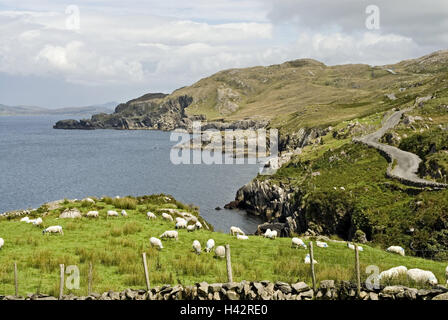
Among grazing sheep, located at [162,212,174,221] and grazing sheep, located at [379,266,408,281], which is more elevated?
grazing sheep, located at [379,266,408,281]

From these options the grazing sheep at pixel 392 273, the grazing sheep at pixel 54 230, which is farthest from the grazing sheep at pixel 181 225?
the grazing sheep at pixel 392 273

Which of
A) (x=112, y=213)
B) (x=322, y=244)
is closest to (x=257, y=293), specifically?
(x=322, y=244)

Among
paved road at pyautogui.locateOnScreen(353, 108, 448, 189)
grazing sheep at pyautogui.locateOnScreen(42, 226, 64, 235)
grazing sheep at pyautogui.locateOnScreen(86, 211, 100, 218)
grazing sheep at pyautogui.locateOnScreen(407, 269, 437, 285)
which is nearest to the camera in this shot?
grazing sheep at pyautogui.locateOnScreen(407, 269, 437, 285)

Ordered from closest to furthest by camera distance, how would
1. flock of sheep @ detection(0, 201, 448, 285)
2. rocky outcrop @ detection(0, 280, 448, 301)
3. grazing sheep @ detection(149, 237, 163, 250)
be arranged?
rocky outcrop @ detection(0, 280, 448, 301) → flock of sheep @ detection(0, 201, 448, 285) → grazing sheep @ detection(149, 237, 163, 250)

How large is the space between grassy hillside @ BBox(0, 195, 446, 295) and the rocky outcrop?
6.30 ft

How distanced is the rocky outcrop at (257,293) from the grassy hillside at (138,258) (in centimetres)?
192

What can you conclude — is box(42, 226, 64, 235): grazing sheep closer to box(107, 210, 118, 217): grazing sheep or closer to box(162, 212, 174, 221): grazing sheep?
box(107, 210, 118, 217): grazing sheep

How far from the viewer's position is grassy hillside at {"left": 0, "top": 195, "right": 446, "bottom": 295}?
1739 centimetres

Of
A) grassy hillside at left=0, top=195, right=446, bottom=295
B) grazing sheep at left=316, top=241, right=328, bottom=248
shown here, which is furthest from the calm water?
grazing sheep at left=316, top=241, right=328, bottom=248

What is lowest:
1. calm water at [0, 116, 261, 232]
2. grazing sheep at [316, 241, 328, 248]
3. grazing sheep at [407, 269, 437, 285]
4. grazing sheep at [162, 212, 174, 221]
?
calm water at [0, 116, 261, 232]

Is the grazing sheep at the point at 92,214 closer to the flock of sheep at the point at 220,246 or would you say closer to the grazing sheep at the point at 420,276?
the flock of sheep at the point at 220,246

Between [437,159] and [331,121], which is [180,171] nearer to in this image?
[331,121]

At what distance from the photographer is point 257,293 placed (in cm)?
1367

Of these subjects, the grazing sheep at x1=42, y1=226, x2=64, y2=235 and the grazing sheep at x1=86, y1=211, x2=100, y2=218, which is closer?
the grazing sheep at x1=42, y1=226, x2=64, y2=235
